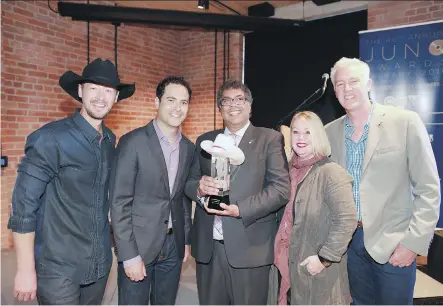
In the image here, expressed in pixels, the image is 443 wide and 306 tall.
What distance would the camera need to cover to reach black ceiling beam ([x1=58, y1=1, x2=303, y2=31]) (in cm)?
480

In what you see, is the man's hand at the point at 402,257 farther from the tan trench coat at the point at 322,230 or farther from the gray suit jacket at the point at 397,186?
the tan trench coat at the point at 322,230

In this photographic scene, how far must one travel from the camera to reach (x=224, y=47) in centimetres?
652

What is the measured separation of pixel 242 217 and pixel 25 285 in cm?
112

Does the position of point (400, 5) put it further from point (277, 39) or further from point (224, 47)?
point (224, 47)

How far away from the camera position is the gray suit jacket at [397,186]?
74.0 inches

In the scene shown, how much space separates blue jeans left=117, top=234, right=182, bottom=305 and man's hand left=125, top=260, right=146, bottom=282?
8 centimetres

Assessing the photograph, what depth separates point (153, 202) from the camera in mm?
2023

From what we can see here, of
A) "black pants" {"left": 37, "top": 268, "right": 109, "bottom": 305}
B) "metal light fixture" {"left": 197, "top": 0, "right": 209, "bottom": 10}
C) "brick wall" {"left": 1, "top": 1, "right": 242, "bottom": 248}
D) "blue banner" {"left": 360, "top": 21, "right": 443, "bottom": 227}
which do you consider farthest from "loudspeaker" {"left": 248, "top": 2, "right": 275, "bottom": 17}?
"black pants" {"left": 37, "top": 268, "right": 109, "bottom": 305}

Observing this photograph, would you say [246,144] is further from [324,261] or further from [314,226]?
[324,261]

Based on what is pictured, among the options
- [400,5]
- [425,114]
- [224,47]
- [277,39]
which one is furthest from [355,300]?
[224,47]

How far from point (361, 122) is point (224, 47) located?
481 cm

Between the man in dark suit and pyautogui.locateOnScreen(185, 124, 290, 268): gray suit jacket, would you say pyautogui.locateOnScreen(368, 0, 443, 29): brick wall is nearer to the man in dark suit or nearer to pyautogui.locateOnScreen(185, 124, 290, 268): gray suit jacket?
pyautogui.locateOnScreen(185, 124, 290, 268): gray suit jacket

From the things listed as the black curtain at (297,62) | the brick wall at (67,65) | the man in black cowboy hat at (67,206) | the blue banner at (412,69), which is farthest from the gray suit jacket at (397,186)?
the brick wall at (67,65)

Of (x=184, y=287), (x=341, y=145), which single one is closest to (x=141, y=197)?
(x=341, y=145)
